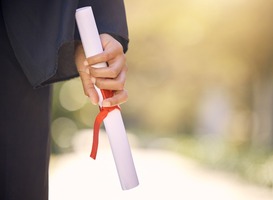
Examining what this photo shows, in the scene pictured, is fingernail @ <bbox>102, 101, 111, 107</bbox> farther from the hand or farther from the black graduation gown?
the black graduation gown

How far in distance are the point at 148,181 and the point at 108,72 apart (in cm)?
442

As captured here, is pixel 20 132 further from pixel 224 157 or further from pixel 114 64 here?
pixel 224 157

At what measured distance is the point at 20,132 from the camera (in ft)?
5.80

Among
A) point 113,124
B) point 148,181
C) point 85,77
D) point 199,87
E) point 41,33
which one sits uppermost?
point 41,33

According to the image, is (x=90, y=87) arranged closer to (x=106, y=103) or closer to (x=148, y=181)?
(x=106, y=103)

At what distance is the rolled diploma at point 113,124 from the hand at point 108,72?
18mm

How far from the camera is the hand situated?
170 centimetres

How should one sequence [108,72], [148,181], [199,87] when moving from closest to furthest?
[108,72]
[148,181]
[199,87]

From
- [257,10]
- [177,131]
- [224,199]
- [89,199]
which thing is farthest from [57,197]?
[177,131]

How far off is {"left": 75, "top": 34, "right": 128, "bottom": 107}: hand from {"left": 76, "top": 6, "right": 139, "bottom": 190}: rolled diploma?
18mm

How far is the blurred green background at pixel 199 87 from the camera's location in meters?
8.70

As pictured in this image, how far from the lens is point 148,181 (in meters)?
6.03

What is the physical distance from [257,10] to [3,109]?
722 centimetres

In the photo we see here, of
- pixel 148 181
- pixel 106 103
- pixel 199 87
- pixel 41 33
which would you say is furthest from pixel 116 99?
pixel 199 87
